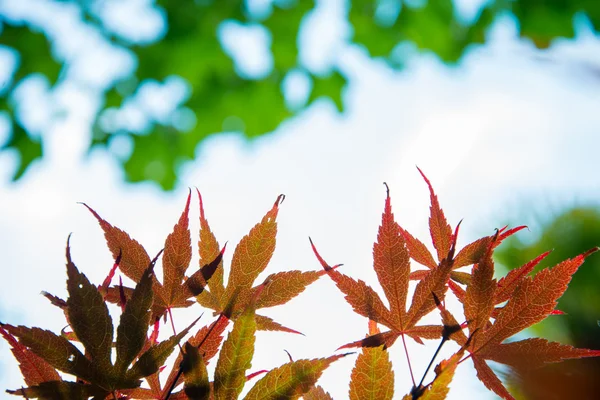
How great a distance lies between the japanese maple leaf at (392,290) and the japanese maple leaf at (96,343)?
0.13m

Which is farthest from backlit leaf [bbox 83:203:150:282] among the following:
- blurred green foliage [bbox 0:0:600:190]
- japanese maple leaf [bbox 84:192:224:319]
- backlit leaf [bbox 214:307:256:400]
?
blurred green foliage [bbox 0:0:600:190]

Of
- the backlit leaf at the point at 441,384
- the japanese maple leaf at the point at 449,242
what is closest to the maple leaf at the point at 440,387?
the backlit leaf at the point at 441,384

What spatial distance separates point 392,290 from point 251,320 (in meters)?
0.13

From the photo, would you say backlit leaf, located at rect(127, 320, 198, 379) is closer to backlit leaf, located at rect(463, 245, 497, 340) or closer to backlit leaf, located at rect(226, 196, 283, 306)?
backlit leaf, located at rect(226, 196, 283, 306)

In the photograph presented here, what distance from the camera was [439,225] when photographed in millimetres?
399

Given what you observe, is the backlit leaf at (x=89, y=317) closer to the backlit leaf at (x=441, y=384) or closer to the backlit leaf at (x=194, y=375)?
the backlit leaf at (x=194, y=375)

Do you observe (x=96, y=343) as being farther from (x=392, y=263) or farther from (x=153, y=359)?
(x=392, y=263)

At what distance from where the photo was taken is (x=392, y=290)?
0.38 meters

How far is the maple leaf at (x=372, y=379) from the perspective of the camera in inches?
12.9

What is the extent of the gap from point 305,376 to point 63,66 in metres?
2.52

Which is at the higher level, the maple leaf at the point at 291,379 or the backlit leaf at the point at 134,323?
the backlit leaf at the point at 134,323

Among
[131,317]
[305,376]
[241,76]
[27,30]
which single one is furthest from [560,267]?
[27,30]

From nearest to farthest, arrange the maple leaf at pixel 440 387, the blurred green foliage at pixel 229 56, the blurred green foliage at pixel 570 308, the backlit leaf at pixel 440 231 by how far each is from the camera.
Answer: the maple leaf at pixel 440 387 → the backlit leaf at pixel 440 231 → the blurred green foliage at pixel 570 308 → the blurred green foliage at pixel 229 56

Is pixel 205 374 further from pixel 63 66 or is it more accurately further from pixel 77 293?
pixel 63 66
